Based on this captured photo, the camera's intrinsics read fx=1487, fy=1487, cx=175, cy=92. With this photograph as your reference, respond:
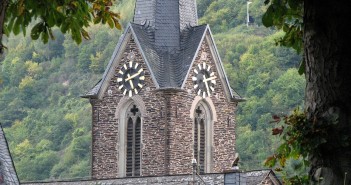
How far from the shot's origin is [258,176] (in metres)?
40.9

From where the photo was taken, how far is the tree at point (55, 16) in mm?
10641

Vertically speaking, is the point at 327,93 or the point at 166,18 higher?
the point at 166,18

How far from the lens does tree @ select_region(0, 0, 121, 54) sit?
34.9ft

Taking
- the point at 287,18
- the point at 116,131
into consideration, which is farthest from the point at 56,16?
the point at 116,131

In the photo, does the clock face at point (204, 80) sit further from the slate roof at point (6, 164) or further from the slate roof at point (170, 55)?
the slate roof at point (6, 164)

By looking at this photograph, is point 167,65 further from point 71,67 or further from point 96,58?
point 71,67

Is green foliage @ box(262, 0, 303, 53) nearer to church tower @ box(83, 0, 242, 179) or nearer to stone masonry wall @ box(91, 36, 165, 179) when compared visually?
church tower @ box(83, 0, 242, 179)

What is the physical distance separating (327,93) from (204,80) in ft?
125

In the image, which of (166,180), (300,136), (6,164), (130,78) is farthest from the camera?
(130,78)

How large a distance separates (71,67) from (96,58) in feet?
27.8

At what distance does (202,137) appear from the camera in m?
47.9

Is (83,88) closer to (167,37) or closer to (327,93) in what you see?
(167,37)

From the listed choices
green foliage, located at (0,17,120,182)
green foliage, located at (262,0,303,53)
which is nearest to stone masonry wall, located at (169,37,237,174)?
green foliage, located at (0,17,120,182)

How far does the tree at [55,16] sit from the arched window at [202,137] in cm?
3537
